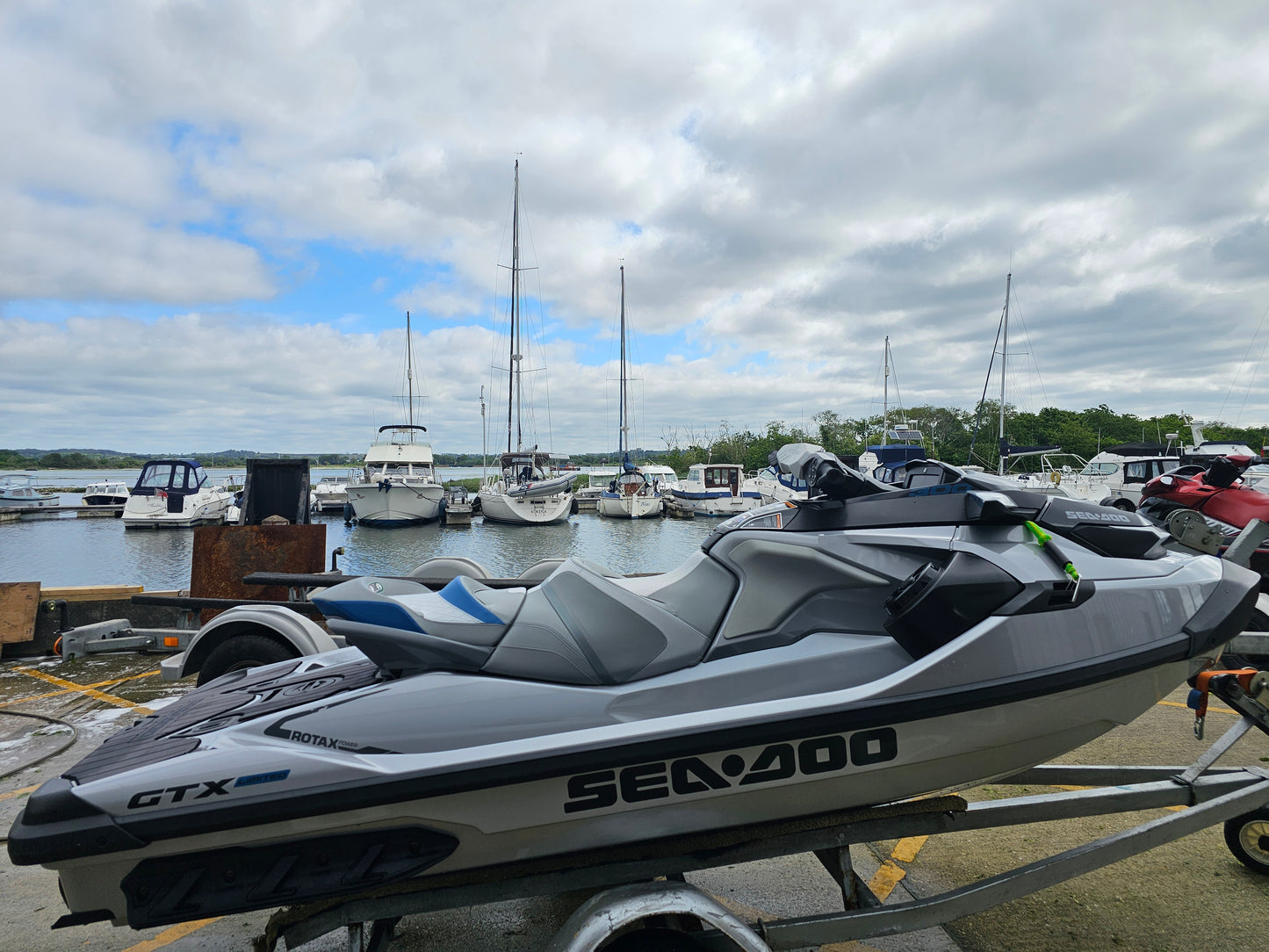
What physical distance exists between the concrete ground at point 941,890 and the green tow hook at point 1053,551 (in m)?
1.35

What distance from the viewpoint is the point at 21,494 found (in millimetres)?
45594

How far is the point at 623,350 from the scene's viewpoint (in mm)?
42156

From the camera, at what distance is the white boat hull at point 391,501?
1288 inches

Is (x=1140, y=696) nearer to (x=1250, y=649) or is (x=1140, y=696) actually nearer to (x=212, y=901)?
(x=1250, y=649)

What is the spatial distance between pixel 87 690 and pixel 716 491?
33341mm

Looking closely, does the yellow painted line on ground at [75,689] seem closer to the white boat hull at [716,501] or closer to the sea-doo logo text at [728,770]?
the sea-doo logo text at [728,770]

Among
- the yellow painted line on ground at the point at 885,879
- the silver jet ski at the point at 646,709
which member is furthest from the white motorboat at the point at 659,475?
the silver jet ski at the point at 646,709

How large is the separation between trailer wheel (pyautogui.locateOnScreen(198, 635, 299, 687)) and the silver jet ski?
142 centimetres

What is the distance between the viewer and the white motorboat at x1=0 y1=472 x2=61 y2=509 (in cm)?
4441

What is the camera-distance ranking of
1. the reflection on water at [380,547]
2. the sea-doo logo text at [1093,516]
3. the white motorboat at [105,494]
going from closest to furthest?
the sea-doo logo text at [1093,516]
the reflection on water at [380,547]
the white motorboat at [105,494]

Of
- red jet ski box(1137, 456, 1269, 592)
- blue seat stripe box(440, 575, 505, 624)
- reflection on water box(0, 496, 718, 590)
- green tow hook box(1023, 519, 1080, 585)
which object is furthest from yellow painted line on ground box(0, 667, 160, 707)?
reflection on water box(0, 496, 718, 590)

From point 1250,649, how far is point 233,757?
11.5 ft

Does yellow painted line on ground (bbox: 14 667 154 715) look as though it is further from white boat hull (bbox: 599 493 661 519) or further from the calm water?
white boat hull (bbox: 599 493 661 519)

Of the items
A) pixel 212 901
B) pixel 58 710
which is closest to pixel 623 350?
pixel 58 710
